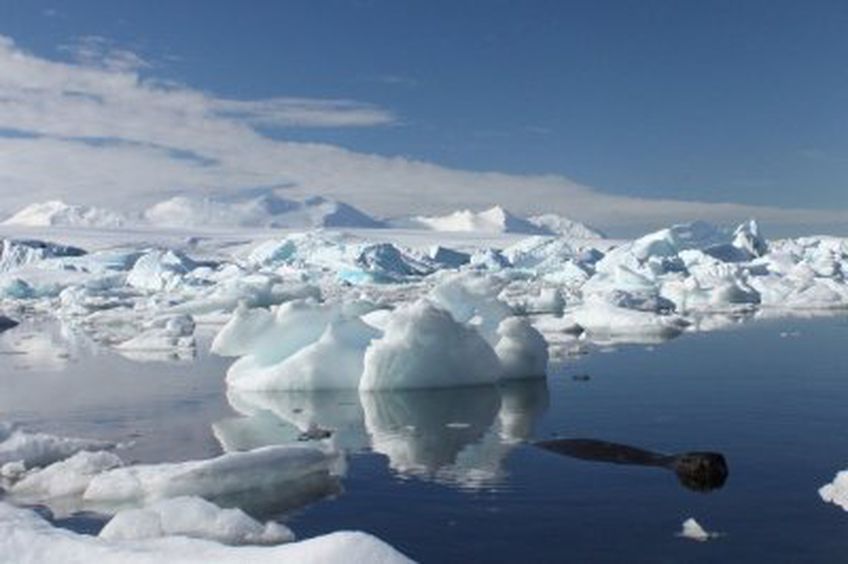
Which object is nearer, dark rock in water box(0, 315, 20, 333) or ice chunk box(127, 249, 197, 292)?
dark rock in water box(0, 315, 20, 333)

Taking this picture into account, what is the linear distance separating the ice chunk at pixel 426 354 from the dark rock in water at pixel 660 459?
154 inches

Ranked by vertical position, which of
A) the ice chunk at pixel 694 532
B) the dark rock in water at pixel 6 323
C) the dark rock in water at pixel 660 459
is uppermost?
the dark rock in water at pixel 660 459

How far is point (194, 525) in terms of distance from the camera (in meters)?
7.08

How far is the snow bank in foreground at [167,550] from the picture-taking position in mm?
5160

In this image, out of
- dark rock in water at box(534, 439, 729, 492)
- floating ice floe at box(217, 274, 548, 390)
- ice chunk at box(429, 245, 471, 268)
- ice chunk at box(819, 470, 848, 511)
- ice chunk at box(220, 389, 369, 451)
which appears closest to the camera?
ice chunk at box(819, 470, 848, 511)

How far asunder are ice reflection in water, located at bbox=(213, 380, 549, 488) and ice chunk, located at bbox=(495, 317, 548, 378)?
1.22 feet

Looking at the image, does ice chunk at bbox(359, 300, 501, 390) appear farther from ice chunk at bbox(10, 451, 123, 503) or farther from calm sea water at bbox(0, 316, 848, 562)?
ice chunk at bbox(10, 451, 123, 503)

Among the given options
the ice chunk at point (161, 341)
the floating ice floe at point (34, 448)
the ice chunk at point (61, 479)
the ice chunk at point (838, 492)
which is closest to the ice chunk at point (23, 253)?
the ice chunk at point (161, 341)

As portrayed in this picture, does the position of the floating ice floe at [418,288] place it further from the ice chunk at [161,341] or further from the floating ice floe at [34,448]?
the floating ice floe at [34,448]

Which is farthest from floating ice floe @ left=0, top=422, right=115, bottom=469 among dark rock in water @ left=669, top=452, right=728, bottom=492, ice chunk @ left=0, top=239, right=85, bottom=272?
ice chunk @ left=0, top=239, right=85, bottom=272

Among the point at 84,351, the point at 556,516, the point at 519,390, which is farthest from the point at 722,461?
the point at 84,351

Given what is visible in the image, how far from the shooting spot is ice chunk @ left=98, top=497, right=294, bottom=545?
682cm

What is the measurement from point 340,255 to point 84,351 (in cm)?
4348

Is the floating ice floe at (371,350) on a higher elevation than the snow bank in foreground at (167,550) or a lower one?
higher
